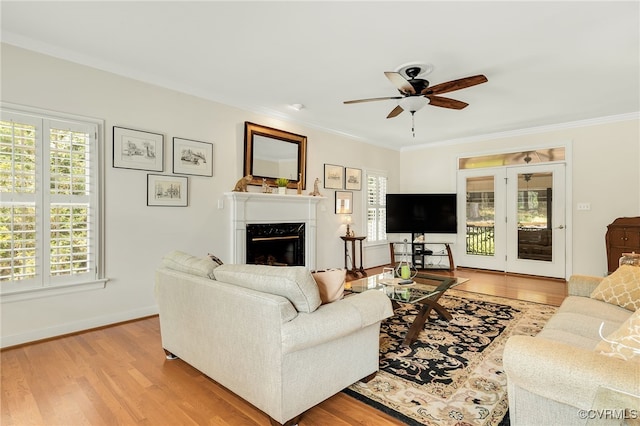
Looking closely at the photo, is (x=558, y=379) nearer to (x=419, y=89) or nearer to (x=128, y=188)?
(x=419, y=89)

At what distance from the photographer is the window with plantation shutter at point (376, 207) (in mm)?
6656

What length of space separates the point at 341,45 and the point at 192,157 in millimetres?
2220

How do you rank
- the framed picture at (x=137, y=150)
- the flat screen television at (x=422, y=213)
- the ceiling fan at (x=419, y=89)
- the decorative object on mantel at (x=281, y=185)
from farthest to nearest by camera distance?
1. the flat screen television at (x=422, y=213)
2. the decorative object on mantel at (x=281, y=185)
3. the framed picture at (x=137, y=150)
4. the ceiling fan at (x=419, y=89)

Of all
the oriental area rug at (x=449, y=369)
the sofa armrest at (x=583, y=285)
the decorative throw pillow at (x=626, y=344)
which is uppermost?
the decorative throw pillow at (x=626, y=344)

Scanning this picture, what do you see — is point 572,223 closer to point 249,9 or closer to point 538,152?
point 538,152

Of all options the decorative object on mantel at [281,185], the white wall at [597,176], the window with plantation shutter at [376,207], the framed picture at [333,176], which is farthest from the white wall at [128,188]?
the white wall at [597,176]

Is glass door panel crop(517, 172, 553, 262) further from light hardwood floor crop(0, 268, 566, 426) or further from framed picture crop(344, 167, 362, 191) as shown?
light hardwood floor crop(0, 268, 566, 426)

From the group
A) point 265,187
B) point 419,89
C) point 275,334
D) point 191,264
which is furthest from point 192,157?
point 275,334

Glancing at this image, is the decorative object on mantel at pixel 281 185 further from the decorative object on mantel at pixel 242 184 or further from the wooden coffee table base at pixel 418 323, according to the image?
the wooden coffee table base at pixel 418 323

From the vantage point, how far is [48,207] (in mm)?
2992

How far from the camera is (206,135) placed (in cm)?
415

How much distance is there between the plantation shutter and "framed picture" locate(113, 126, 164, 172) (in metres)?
0.21

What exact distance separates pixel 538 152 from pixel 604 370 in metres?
5.67

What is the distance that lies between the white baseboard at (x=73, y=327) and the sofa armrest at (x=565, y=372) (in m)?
3.58
